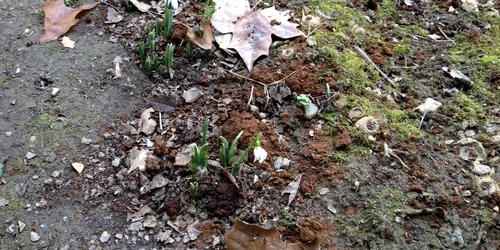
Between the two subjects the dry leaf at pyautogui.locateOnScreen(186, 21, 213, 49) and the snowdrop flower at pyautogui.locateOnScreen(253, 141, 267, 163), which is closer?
the snowdrop flower at pyautogui.locateOnScreen(253, 141, 267, 163)

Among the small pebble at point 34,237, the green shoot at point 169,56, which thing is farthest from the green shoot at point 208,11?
the small pebble at point 34,237

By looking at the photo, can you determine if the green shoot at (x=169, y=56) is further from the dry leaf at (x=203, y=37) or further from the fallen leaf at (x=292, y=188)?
the fallen leaf at (x=292, y=188)

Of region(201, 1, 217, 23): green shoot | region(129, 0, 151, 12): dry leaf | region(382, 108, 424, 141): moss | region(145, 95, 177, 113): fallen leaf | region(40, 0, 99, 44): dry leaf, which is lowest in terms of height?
region(145, 95, 177, 113): fallen leaf

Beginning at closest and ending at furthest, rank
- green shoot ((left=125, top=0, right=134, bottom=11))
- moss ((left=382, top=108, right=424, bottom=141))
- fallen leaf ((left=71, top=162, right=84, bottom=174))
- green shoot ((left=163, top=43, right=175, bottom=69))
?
fallen leaf ((left=71, top=162, right=84, bottom=174)) < moss ((left=382, top=108, right=424, bottom=141)) < green shoot ((left=163, top=43, right=175, bottom=69)) < green shoot ((left=125, top=0, right=134, bottom=11))

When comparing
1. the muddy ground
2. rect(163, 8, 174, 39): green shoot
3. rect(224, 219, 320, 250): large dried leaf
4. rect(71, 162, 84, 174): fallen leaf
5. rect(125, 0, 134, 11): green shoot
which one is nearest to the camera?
rect(224, 219, 320, 250): large dried leaf

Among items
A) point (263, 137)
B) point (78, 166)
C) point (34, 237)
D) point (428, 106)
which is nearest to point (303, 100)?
point (263, 137)

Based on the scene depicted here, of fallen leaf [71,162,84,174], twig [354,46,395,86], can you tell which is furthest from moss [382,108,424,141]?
Result: fallen leaf [71,162,84,174]

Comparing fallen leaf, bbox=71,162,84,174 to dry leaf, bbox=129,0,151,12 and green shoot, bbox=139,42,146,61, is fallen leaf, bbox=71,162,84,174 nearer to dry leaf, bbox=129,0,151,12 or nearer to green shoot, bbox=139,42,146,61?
green shoot, bbox=139,42,146,61
